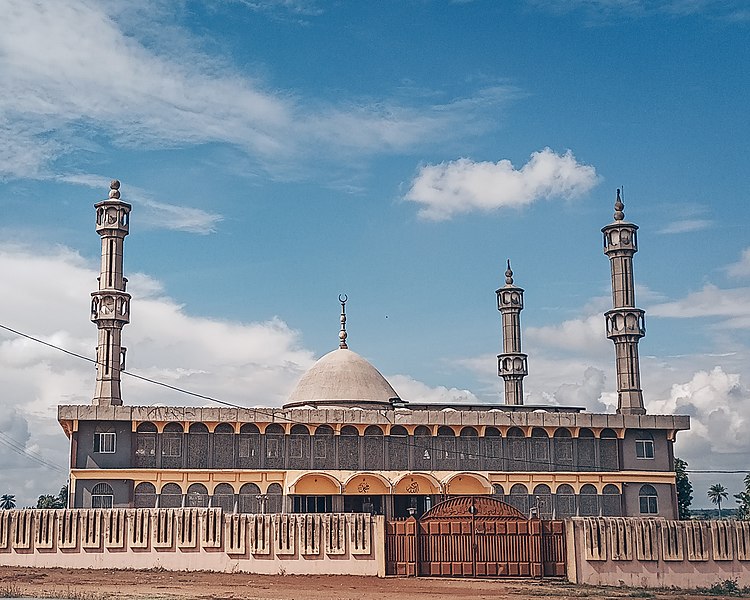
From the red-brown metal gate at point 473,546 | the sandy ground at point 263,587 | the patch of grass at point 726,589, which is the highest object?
the red-brown metal gate at point 473,546

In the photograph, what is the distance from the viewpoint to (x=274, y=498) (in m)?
54.1

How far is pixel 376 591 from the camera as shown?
32.3 m

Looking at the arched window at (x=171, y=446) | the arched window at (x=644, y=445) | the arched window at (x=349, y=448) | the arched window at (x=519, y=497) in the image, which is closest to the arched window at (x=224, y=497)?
the arched window at (x=171, y=446)

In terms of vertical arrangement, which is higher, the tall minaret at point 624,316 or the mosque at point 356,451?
the tall minaret at point 624,316

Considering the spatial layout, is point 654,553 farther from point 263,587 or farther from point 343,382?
point 343,382

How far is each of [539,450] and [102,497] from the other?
24.0 m

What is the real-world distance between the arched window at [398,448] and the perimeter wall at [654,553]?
19.8 metres

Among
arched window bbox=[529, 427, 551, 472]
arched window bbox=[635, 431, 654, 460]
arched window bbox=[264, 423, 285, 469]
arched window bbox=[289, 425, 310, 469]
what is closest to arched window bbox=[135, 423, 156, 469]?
arched window bbox=[264, 423, 285, 469]

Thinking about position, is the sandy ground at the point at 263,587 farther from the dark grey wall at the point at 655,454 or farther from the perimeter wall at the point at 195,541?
the dark grey wall at the point at 655,454

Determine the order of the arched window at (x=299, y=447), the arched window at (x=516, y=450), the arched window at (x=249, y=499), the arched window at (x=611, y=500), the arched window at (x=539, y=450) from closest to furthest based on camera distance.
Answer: the arched window at (x=249, y=499) < the arched window at (x=299, y=447) < the arched window at (x=516, y=450) < the arched window at (x=539, y=450) < the arched window at (x=611, y=500)

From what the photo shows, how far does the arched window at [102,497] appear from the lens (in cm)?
5216

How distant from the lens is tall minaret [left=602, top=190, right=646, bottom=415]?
197ft

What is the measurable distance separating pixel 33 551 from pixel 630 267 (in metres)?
39.1

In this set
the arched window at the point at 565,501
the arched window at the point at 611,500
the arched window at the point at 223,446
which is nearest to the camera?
the arched window at the point at 223,446
